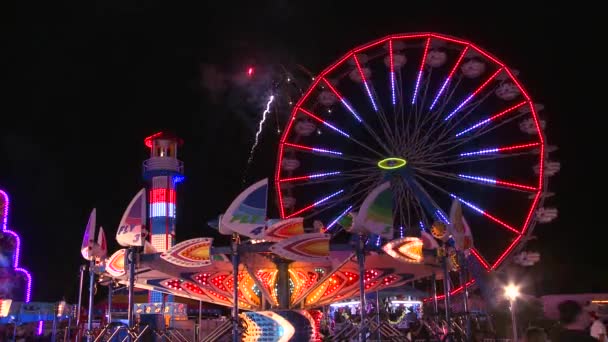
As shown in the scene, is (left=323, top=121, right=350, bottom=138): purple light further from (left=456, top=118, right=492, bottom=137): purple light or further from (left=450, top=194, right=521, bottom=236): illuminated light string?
(left=450, top=194, right=521, bottom=236): illuminated light string

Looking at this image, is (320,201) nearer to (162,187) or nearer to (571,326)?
(162,187)

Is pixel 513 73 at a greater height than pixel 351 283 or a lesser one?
greater

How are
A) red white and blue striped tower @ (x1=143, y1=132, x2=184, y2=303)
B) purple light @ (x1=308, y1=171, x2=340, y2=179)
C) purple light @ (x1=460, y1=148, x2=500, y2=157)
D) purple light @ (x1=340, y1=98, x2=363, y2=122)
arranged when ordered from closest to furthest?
purple light @ (x1=460, y1=148, x2=500, y2=157)
purple light @ (x1=308, y1=171, x2=340, y2=179)
purple light @ (x1=340, y1=98, x2=363, y2=122)
red white and blue striped tower @ (x1=143, y1=132, x2=184, y2=303)

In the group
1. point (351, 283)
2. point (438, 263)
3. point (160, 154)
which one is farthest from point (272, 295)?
point (160, 154)

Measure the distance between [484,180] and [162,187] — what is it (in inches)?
664

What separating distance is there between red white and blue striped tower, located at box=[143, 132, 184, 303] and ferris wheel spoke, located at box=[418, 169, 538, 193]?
13.7 m

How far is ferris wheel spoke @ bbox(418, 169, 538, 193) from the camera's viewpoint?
72.3 ft

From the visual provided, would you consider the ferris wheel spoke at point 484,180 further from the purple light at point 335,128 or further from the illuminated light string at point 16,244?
the illuminated light string at point 16,244

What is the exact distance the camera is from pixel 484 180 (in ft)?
73.7

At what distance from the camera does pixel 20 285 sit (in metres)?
31.6

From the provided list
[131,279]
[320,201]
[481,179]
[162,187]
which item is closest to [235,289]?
[131,279]

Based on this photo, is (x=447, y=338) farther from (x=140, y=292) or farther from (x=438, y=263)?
(x=140, y=292)

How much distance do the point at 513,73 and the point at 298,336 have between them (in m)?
13.8

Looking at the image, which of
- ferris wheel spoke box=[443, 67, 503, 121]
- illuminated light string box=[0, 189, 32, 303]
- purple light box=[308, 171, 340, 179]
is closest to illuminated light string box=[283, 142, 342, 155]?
purple light box=[308, 171, 340, 179]
